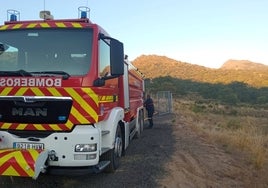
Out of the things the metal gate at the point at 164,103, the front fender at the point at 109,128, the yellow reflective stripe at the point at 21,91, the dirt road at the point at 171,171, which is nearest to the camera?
the yellow reflective stripe at the point at 21,91

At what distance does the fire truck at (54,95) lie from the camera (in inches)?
274

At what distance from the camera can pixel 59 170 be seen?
7070 millimetres

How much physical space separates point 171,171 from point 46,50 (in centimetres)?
405

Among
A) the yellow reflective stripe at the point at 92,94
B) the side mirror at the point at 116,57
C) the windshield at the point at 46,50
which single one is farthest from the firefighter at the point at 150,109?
the yellow reflective stripe at the point at 92,94

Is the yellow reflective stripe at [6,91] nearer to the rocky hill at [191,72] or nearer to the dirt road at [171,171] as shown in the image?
the dirt road at [171,171]

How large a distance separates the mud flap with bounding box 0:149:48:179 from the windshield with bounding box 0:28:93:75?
1.51 m

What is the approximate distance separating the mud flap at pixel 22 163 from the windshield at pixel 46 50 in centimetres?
151

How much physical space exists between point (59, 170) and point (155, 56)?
129m

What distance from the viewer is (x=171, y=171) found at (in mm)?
9414

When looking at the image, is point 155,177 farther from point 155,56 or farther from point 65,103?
point 155,56

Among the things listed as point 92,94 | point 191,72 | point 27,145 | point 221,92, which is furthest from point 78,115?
point 191,72

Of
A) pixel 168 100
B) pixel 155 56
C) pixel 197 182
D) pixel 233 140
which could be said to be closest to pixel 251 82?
pixel 155 56

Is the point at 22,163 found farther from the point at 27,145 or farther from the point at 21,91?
the point at 21,91

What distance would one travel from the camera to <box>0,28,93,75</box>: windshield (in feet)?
23.9
